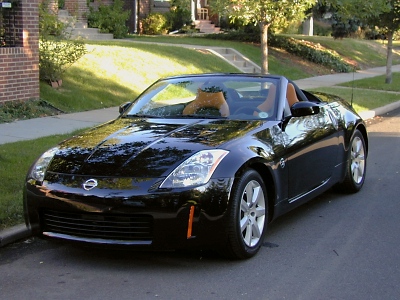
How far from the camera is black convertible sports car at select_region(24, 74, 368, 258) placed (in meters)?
4.92

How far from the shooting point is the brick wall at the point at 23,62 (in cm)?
1240

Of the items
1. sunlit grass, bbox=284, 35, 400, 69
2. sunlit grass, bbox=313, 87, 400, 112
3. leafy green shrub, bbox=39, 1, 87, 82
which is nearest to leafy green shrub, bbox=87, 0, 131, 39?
sunlit grass, bbox=313, 87, 400, 112

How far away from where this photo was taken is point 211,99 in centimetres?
656

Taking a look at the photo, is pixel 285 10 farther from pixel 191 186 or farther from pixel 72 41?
pixel 191 186

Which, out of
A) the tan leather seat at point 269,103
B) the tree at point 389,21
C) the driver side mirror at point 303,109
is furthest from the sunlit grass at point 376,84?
the driver side mirror at point 303,109

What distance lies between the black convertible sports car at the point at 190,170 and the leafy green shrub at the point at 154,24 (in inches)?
943

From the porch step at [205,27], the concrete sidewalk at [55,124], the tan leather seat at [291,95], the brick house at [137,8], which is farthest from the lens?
the porch step at [205,27]

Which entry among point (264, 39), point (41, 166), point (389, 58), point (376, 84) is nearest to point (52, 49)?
point (264, 39)

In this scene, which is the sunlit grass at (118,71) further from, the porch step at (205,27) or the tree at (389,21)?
the porch step at (205,27)

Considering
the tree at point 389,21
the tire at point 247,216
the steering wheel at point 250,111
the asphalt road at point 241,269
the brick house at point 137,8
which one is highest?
the brick house at point 137,8

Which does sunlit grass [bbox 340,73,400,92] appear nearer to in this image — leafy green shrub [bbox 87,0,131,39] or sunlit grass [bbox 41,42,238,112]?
sunlit grass [bbox 41,42,238,112]

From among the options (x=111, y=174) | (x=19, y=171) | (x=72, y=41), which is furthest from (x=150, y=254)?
(x=72, y=41)

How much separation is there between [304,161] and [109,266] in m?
2.19

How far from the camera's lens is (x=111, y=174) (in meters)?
5.07
